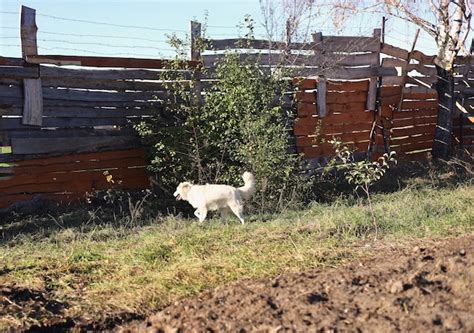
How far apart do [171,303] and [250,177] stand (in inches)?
141

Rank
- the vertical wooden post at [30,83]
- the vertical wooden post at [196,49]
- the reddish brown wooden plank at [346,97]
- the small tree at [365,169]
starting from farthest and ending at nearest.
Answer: the reddish brown wooden plank at [346,97]
the vertical wooden post at [196,49]
the vertical wooden post at [30,83]
the small tree at [365,169]

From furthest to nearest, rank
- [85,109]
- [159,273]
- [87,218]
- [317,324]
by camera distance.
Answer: [85,109]
[87,218]
[159,273]
[317,324]

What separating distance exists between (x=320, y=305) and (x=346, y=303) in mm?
Answer: 156

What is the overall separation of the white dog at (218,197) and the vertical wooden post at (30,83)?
8.29ft

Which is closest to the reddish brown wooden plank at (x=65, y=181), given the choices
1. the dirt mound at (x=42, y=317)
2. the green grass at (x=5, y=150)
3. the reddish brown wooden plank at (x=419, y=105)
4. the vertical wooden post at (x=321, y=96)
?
the green grass at (x=5, y=150)

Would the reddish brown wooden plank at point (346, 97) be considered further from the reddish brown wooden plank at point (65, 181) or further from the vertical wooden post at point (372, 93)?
the reddish brown wooden plank at point (65, 181)

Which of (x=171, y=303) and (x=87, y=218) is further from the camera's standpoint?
(x=87, y=218)

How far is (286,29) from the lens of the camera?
35.1ft

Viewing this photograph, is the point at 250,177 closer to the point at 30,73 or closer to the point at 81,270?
the point at 81,270

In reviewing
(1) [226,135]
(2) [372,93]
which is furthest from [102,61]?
(2) [372,93]

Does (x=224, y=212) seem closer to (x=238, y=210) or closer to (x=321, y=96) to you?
(x=238, y=210)

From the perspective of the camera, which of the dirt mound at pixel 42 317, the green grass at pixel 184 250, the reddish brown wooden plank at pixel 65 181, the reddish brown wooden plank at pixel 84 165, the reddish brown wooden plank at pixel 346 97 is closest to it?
the dirt mound at pixel 42 317

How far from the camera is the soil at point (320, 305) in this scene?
3.36 metres

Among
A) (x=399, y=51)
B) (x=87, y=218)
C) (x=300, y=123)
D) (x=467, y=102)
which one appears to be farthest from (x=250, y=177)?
(x=467, y=102)
